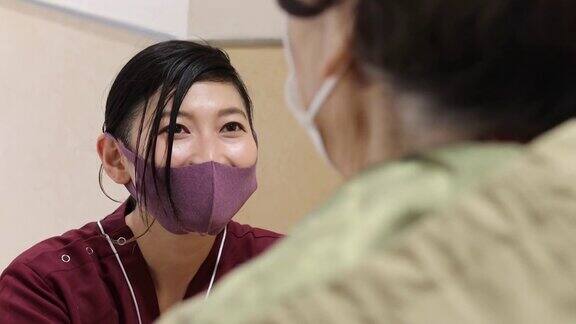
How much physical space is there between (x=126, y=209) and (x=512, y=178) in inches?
39.3

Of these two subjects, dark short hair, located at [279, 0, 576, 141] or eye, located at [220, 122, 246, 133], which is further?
eye, located at [220, 122, 246, 133]

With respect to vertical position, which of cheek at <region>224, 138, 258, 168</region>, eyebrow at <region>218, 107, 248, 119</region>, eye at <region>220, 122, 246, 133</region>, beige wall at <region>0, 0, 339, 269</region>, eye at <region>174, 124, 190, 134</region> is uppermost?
eyebrow at <region>218, 107, 248, 119</region>

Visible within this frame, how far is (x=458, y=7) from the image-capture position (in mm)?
444

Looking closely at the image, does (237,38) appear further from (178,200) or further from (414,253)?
(414,253)

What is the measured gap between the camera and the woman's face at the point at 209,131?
120 centimetres

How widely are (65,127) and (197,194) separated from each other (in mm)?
689

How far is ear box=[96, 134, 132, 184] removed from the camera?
49.6 inches

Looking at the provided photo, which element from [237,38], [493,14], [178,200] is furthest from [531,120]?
[237,38]

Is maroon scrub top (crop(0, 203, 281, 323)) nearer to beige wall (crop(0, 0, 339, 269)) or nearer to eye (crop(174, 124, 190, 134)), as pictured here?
eye (crop(174, 124, 190, 134))

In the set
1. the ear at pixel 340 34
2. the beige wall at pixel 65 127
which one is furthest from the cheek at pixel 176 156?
the ear at pixel 340 34

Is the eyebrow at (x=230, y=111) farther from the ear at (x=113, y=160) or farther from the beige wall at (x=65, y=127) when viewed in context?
the beige wall at (x=65, y=127)

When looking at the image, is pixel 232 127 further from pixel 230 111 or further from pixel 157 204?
pixel 157 204

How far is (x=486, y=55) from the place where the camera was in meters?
0.45

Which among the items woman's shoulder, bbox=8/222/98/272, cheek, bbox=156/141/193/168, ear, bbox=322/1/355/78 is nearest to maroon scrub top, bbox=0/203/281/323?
woman's shoulder, bbox=8/222/98/272
